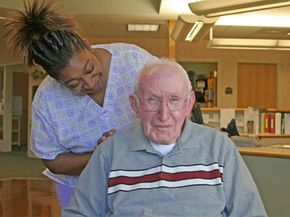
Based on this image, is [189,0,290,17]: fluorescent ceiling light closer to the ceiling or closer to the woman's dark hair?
the ceiling

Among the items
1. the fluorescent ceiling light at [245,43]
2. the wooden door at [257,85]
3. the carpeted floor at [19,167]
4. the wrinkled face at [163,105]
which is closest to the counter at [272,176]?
the wrinkled face at [163,105]

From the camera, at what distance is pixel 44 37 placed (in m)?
1.63

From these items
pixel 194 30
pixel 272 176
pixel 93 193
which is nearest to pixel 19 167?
pixel 194 30

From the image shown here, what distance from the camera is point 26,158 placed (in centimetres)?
945

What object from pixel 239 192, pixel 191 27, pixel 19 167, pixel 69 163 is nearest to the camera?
pixel 239 192

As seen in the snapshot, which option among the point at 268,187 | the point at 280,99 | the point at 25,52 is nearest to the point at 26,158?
the point at 280,99

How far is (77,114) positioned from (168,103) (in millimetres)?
473

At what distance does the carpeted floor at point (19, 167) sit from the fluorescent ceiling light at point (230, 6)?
4.37 meters

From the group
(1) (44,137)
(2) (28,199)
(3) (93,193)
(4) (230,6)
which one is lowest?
(2) (28,199)

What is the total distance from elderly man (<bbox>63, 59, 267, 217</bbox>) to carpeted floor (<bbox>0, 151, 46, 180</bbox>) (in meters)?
5.71

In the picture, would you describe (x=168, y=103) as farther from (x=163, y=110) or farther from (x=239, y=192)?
(x=239, y=192)

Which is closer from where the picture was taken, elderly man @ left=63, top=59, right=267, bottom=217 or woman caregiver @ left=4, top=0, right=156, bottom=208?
elderly man @ left=63, top=59, right=267, bottom=217

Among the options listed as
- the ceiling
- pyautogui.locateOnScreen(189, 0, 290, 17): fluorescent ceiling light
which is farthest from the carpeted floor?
pyautogui.locateOnScreen(189, 0, 290, 17): fluorescent ceiling light

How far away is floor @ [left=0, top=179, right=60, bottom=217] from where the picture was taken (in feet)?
15.1
